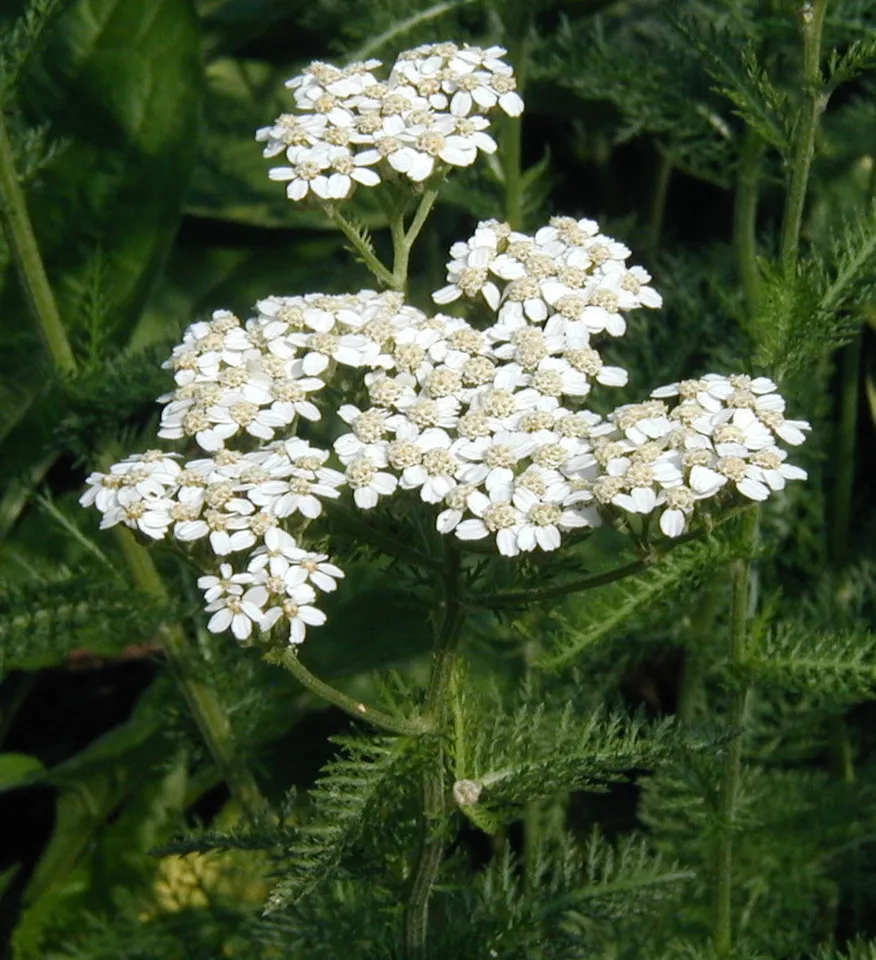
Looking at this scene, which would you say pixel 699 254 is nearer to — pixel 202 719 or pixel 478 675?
pixel 478 675

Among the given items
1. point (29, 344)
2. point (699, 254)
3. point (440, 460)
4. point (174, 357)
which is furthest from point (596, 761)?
point (699, 254)

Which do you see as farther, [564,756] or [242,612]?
[564,756]

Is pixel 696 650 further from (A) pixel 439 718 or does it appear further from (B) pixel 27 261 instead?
(B) pixel 27 261

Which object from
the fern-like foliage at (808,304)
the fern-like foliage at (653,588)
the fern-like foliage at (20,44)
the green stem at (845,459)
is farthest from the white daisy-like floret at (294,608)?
the green stem at (845,459)

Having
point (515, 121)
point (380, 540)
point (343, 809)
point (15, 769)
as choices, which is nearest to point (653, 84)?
point (515, 121)

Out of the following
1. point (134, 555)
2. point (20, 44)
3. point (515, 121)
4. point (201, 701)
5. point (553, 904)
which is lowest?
point (201, 701)

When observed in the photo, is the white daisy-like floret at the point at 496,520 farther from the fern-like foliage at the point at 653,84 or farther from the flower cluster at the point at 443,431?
the fern-like foliage at the point at 653,84

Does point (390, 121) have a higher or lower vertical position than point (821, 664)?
higher
